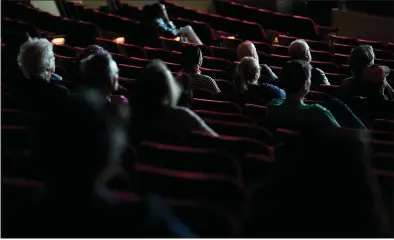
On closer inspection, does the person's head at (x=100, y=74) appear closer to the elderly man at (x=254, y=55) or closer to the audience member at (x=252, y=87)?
the audience member at (x=252, y=87)

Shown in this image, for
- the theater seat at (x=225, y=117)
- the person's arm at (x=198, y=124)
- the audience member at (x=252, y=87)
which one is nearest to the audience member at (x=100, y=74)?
the person's arm at (x=198, y=124)

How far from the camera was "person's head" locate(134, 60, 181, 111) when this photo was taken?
262 cm

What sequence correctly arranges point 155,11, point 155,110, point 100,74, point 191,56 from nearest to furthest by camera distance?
point 155,110 < point 100,74 < point 191,56 < point 155,11

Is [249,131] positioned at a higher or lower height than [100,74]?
lower

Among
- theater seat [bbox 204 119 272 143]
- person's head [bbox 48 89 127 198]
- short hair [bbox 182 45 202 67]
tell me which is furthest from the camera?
short hair [bbox 182 45 202 67]

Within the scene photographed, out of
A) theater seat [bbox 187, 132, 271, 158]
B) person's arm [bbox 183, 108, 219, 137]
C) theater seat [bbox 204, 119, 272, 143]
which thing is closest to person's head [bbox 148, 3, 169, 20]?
theater seat [bbox 204, 119, 272, 143]

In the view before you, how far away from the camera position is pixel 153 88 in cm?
262

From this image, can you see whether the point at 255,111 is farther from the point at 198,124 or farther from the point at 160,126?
the point at 160,126

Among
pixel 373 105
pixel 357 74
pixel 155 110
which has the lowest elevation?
pixel 373 105

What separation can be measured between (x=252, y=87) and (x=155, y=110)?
118 centimetres

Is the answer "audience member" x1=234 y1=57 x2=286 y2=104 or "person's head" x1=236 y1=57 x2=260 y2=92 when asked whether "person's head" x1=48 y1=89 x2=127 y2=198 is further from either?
"person's head" x1=236 y1=57 x2=260 y2=92

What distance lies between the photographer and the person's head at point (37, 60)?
3.16 m

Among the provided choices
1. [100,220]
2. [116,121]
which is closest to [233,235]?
[100,220]

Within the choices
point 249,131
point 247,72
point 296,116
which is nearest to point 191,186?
point 249,131
